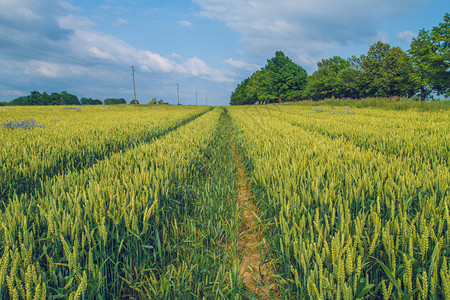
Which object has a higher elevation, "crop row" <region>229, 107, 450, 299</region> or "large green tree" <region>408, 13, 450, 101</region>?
"large green tree" <region>408, 13, 450, 101</region>

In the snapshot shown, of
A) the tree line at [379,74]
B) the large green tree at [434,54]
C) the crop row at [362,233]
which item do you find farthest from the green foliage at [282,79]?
the crop row at [362,233]

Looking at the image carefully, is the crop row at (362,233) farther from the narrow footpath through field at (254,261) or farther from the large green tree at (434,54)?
the large green tree at (434,54)

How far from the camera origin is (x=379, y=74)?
42438 millimetres

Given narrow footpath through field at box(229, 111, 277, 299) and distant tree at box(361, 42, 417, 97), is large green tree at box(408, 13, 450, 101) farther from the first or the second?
narrow footpath through field at box(229, 111, 277, 299)

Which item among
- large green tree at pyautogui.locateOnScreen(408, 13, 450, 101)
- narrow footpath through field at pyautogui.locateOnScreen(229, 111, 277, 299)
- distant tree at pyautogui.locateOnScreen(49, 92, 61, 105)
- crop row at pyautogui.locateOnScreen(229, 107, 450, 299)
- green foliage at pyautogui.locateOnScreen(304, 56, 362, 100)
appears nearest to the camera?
crop row at pyautogui.locateOnScreen(229, 107, 450, 299)

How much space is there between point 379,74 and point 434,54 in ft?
48.8

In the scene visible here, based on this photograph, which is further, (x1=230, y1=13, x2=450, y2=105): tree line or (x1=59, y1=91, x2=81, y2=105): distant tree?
(x1=59, y1=91, x2=81, y2=105): distant tree

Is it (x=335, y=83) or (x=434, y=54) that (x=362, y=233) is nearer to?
(x=434, y=54)

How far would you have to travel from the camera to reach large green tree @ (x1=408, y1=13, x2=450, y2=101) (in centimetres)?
2609

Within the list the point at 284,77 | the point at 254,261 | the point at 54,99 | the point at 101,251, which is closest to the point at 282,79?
the point at 284,77

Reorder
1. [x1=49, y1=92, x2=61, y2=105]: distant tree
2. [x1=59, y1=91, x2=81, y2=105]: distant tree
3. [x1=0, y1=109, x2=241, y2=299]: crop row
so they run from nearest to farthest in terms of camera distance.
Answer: [x1=0, y1=109, x2=241, y2=299]: crop row
[x1=49, y1=92, x2=61, y2=105]: distant tree
[x1=59, y1=91, x2=81, y2=105]: distant tree

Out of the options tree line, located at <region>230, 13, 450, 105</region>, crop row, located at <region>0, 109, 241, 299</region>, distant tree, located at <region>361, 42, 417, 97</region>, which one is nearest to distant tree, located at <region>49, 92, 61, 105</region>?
tree line, located at <region>230, 13, 450, 105</region>

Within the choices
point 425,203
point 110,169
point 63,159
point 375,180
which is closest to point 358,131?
point 375,180

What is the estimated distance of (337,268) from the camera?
1.19 metres
